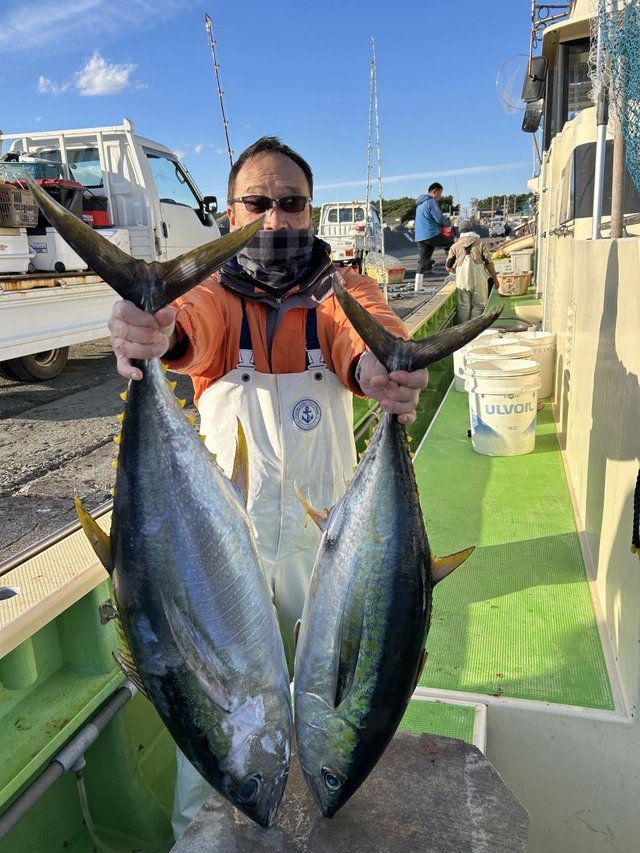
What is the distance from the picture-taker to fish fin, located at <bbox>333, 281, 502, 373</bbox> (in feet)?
3.92

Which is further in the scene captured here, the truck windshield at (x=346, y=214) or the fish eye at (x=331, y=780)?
the truck windshield at (x=346, y=214)

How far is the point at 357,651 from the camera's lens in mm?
1346

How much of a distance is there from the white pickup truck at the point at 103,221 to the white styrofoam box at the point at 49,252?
31mm

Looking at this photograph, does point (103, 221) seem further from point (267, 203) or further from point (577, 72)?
point (267, 203)

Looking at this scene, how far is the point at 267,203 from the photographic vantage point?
6.13ft

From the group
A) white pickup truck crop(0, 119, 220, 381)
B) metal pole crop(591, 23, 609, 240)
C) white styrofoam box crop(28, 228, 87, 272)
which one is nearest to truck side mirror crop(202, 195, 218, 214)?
white pickup truck crop(0, 119, 220, 381)

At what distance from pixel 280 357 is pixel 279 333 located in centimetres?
7

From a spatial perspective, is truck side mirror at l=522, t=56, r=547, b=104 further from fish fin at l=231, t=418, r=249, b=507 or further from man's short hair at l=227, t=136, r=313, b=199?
fish fin at l=231, t=418, r=249, b=507

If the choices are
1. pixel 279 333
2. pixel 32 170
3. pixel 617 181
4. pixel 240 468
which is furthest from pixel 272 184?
pixel 32 170

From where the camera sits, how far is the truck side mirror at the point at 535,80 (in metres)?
8.34

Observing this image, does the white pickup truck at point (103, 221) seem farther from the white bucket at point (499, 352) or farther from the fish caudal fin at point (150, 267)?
the fish caudal fin at point (150, 267)

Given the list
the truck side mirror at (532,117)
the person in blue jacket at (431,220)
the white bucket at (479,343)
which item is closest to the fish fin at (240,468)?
the white bucket at (479,343)

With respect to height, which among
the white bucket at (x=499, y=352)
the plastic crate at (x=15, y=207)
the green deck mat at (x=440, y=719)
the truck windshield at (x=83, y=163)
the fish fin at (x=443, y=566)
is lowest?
the green deck mat at (x=440, y=719)

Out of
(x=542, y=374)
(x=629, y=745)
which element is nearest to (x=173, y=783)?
(x=629, y=745)
